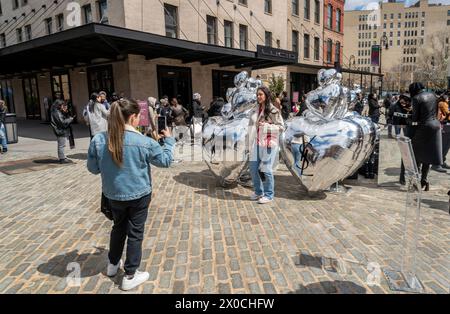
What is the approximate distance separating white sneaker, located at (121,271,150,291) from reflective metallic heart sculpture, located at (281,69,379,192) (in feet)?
9.73

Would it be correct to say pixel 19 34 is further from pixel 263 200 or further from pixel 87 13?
pixel 263 200

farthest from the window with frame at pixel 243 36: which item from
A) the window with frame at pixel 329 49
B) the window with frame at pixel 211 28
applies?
the window with frame at pixel 329 49

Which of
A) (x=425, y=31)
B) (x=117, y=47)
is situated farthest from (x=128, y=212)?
(x=425, y=31)

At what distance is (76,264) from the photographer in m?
3.54

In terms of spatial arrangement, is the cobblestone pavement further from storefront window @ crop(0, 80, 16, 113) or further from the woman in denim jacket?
storefront window @ crop(0, 80, 16, 113)

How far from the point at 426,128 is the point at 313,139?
86.6 inches

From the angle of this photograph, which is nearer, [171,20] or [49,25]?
[171,20]

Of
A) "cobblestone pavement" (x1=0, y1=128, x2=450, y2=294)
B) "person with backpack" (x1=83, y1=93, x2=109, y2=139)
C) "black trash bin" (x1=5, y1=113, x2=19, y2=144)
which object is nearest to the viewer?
"cobblestone pavement" (x1=0, y1=128, x2=450, y2=294)

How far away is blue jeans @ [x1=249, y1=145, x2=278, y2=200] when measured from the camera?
16.7 ft

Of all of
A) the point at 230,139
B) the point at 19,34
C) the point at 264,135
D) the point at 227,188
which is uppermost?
the point at 19,34

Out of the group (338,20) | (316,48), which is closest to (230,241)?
(316,48)

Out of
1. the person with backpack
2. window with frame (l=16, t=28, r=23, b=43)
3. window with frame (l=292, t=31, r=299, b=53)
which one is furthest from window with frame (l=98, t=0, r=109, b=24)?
window with frame (l=292, t=31, r=299, b=53)

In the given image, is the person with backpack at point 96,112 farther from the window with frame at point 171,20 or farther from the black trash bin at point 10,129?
the window with frame at point 171,20
